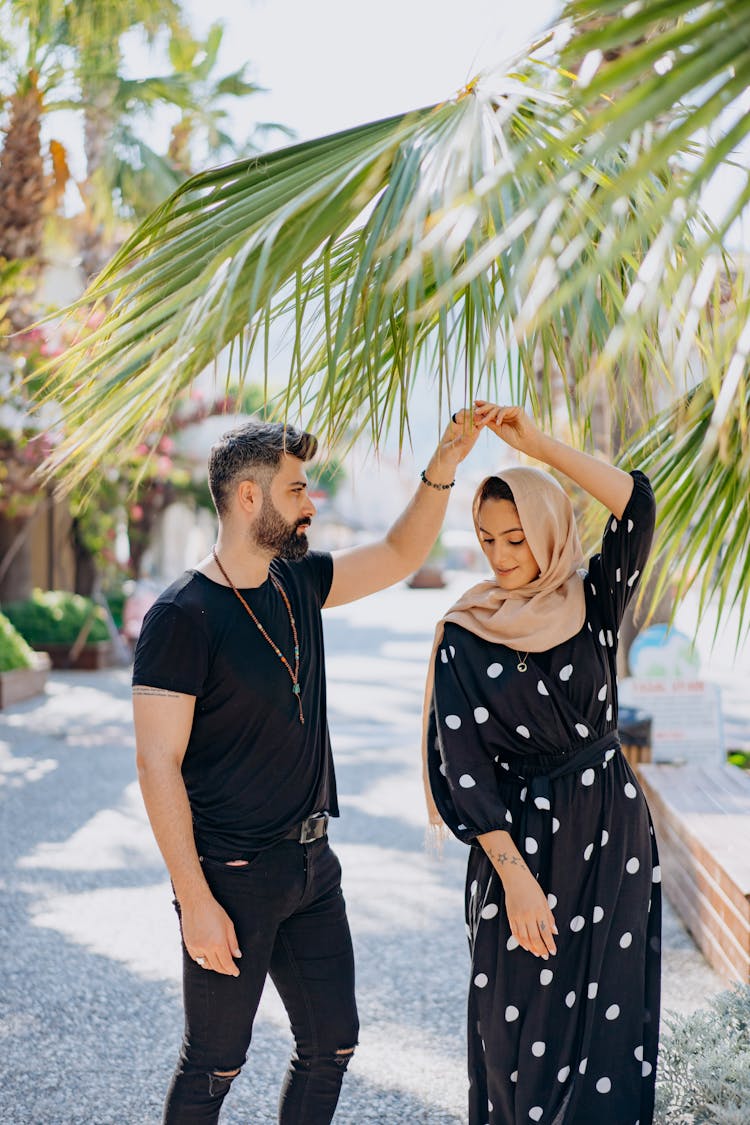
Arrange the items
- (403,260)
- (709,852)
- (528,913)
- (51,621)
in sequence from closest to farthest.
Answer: (403,260) < (528,913) < (709,852) < (51,621)

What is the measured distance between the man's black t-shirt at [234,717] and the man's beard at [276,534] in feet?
0.37

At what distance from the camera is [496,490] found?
265 centimetres

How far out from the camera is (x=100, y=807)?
7652 millimetres

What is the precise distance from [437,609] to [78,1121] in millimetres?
26242

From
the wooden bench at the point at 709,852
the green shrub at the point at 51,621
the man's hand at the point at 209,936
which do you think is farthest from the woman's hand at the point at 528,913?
the green shrub at the point at 51,621

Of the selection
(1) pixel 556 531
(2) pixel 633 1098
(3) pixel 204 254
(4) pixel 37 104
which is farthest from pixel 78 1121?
(4) pixel 37 104

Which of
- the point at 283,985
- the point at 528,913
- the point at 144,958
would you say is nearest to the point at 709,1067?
the point at 528,913

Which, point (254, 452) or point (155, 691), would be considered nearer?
point (155, 691)

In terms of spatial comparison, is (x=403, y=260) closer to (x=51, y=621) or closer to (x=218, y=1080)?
(x=218, y=1080)

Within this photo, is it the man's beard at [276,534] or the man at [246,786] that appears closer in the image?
the man at [246,786]

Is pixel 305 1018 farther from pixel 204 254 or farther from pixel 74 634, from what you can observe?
pixel 74 634

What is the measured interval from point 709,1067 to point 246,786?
1.30 meters

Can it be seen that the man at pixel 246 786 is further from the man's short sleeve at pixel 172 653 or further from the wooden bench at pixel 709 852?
the wooden bench at pixel 709 852

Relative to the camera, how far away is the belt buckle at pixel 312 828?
2.61m
